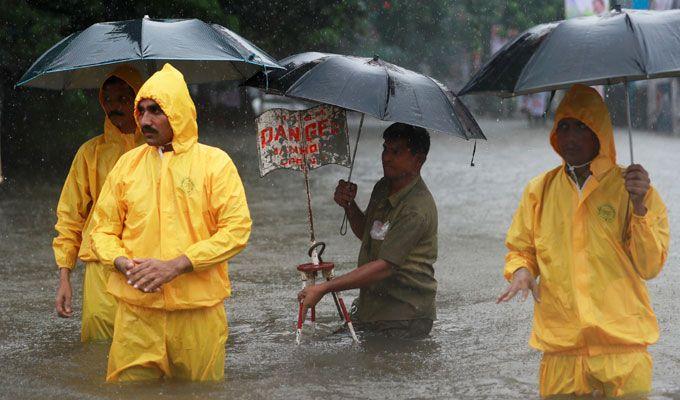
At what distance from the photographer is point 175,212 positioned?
18.6ft

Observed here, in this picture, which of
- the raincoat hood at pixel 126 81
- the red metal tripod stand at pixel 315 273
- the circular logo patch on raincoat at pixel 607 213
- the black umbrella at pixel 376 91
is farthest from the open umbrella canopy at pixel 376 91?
the circular logo patch on raincoat at pixel 607 213

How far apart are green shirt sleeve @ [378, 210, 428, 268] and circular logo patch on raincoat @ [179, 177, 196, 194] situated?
1.74 metres

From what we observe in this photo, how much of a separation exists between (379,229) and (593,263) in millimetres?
2149

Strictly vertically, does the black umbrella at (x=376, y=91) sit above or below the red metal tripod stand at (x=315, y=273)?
above

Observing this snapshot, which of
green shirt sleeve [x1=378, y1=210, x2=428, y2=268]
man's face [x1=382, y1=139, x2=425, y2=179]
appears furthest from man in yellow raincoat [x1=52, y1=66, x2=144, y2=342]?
green shirt sleeve [x1=378, y1=210, x2=428, y2=268]

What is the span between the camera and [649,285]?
32.2 ft

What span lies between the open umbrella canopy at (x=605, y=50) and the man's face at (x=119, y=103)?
2.59m

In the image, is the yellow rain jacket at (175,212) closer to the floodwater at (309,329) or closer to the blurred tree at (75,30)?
the floodwater at (309,329)

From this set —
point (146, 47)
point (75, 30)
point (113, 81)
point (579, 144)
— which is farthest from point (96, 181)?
point (75, 30)

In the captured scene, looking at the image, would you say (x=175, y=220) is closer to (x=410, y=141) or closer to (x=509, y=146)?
(x=410, y=141)

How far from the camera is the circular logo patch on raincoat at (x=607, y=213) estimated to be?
17.7 feet

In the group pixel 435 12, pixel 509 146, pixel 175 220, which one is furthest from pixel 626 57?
pixel 435 12

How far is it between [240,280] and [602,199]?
17.5 ft

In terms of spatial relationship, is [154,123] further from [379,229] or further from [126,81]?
[379,229]
